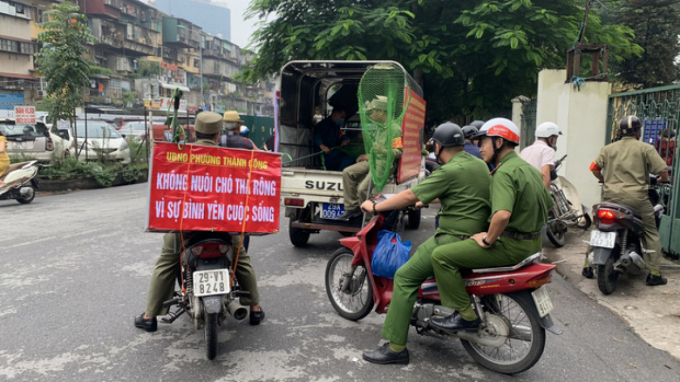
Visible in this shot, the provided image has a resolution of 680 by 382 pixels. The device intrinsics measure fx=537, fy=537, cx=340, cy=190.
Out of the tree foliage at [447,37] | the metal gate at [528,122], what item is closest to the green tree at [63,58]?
the tree foliage at [447,37]

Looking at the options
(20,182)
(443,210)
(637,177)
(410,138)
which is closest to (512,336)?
(443,210)

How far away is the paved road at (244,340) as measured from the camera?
11.6 feet

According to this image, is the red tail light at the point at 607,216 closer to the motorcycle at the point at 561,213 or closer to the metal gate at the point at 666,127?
the metal gate at the point at 666,127

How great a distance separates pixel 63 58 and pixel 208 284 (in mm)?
13752

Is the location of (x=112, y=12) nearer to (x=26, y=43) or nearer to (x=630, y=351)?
(x=26, y=43)

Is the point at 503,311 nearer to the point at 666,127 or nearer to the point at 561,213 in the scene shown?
the point at 561,213

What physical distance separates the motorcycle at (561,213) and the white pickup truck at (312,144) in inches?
75.6

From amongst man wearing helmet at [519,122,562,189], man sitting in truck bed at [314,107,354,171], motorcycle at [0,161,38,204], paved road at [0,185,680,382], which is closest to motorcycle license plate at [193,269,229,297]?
paved road at [0,185,680,382]

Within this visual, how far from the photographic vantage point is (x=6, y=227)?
857 cm

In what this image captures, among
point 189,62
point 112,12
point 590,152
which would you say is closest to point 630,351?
point 590,152

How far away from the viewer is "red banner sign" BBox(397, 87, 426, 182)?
6472mm

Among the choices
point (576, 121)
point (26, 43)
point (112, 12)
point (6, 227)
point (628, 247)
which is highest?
point (112, 12)

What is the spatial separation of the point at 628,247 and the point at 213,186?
4147 mm

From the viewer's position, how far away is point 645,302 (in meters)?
5.10
